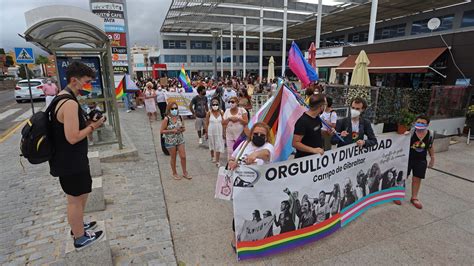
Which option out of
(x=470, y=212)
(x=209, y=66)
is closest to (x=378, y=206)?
Result: (x=470, y=212)

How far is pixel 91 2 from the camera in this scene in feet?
42.6

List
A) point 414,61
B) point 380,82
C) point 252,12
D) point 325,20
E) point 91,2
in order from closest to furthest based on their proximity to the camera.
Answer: point 414,61 < point 91,2 < point 380,82 < point 252,12 < point 325,20

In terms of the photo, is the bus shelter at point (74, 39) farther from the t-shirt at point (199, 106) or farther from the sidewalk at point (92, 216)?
the t-shirt at point (199, 106)

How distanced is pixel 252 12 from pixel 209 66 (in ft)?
72.6

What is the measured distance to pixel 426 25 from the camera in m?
28.6

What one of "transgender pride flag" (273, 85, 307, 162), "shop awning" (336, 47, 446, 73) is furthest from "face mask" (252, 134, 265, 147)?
"shop awning" (336, 47, 446, 73)

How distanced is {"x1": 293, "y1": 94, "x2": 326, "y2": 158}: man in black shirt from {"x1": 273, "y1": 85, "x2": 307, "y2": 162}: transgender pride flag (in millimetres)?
436

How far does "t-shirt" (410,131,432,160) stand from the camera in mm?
3951

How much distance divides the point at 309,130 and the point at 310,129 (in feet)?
0.06

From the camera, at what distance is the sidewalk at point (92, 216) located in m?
3.00

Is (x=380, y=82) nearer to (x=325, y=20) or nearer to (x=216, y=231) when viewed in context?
(x=216, y=231)

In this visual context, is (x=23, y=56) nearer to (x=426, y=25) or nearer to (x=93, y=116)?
(x=93, y=116)

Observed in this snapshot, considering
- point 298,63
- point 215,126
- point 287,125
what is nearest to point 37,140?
point 287,125

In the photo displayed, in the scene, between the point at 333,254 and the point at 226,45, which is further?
the point at 226,45
